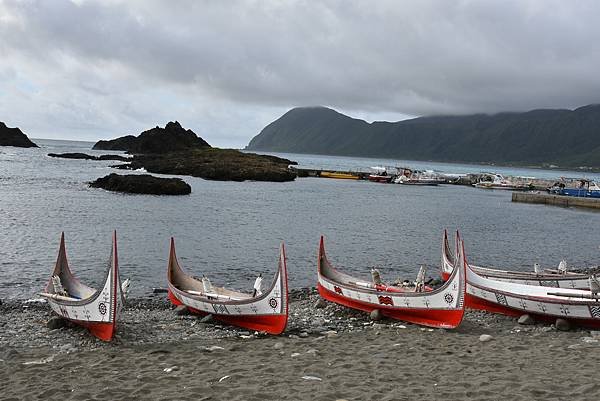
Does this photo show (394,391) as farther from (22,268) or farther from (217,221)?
(217,221)

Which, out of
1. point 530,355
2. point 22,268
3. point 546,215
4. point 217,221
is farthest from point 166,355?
point 546,215

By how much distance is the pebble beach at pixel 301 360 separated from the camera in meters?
11.3

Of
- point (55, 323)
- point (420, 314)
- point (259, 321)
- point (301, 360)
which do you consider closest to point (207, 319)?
point (259, 321)

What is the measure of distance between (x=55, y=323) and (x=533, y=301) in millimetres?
16411

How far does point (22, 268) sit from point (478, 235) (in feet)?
120

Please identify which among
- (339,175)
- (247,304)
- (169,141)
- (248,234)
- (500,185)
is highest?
(169,141)

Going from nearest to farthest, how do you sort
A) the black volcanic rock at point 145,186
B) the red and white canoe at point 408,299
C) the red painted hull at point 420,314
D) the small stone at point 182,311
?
the red and white canoe at point 408,299, the red painted hull at point 420,314, the small stone at point 182,311, the black volcanic rock at point 145,186

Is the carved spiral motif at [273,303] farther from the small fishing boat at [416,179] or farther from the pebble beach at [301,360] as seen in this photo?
the small fishing boat at [416,179]

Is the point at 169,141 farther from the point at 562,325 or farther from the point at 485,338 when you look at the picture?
the point at 485,338

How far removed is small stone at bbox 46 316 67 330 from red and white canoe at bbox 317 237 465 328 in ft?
32.3

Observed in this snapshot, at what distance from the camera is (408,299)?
18391 millimetres

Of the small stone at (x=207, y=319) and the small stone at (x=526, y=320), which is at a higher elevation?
the small stone at (x=526, y=320)

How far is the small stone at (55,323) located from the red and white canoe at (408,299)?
32.3ft

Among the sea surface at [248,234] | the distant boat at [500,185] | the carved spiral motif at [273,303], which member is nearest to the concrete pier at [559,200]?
the sea surface at [248,234]
